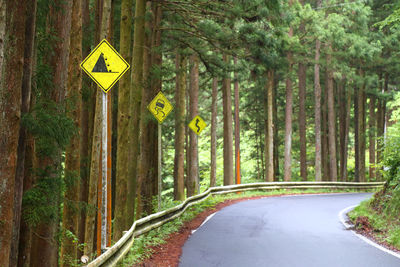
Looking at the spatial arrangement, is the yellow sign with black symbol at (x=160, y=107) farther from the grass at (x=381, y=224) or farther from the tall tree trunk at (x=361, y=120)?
the tall tree trunk at (x=361, y=120)

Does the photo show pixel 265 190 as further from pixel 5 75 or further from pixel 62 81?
pixel 5 75

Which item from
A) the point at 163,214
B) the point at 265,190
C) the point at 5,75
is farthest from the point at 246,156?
the point at 5,75

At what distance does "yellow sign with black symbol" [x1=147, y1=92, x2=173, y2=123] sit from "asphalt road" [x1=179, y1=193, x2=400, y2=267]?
341cm

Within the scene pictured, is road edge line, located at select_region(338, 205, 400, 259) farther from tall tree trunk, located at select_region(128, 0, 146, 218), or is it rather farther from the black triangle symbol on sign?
the black triangle symbol on sign

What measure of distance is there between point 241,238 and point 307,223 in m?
3.53

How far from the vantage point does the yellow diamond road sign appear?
7980 millimetres

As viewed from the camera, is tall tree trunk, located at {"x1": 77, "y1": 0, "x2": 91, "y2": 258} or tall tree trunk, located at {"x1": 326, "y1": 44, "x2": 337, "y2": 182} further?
tall tree trunk, located at {"x1": 326, "y1": 44, "x2": 337, "y2": 182}

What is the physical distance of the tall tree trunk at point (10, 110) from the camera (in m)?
5.83

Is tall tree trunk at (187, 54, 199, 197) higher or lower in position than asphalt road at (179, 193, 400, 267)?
higher

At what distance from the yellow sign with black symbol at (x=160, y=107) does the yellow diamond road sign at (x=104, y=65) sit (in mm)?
5290

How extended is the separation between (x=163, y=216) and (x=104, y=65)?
19.4 feet

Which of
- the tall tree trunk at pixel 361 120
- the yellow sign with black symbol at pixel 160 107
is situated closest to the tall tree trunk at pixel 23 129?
the yellow sign with black symbol at pixel 160 107

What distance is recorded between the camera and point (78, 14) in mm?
11266

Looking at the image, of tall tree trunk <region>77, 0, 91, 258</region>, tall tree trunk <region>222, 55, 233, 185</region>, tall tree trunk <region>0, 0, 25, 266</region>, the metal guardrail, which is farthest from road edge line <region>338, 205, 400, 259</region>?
tall tree trunk <region>222, 55, 233, 185</region>
